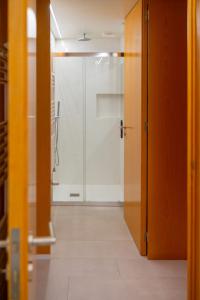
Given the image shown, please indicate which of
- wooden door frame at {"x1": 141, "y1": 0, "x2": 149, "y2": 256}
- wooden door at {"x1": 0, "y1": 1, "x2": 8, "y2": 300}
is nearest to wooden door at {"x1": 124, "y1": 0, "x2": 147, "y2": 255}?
wooden door frame at {"x1": 141, "y1": 0, "x2": 149, "y2": 256}

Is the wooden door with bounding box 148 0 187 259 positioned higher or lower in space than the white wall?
lower

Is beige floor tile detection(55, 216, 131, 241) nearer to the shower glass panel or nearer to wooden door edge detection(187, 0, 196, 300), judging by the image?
the shower glass panel

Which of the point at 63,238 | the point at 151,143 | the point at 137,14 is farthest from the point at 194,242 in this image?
the point at 137,14

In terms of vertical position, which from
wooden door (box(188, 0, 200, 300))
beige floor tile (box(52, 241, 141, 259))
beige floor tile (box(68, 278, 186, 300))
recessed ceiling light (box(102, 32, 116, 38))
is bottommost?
beige floor tile (box(68, 278, 186, 300))

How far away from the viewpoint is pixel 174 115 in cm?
359

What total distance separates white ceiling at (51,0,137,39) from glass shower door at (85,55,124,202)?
0.62 m

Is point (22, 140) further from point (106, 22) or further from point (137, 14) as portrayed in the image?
point (106, 22)

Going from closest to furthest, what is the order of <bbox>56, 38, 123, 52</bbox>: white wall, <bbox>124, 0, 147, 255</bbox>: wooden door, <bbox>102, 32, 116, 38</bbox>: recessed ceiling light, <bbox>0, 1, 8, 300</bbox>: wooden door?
<bbox>0, 1, 8, 300</bbox>: wooden door, <bbox>124, 0, 147, 255</bbox>: wooden door, <bbox>102, 32, 116, 38</bbox>: recessed ceiling light, <bbox>56, 38, 123, 52</bbox>: white wall

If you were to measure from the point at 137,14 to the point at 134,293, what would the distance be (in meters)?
2.50

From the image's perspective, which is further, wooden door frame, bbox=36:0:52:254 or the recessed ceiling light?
the recessed ceiling light

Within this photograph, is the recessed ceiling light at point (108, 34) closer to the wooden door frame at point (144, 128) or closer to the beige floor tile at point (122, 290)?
the wooden door frame at point (144, 128)

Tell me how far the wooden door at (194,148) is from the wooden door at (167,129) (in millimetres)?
1216

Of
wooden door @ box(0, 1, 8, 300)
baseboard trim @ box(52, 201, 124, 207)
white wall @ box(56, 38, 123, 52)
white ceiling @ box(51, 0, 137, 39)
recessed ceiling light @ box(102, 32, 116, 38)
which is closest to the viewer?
wooden door @ box(0, 1, 8, 300)

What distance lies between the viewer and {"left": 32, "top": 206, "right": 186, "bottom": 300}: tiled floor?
2.96 meters
